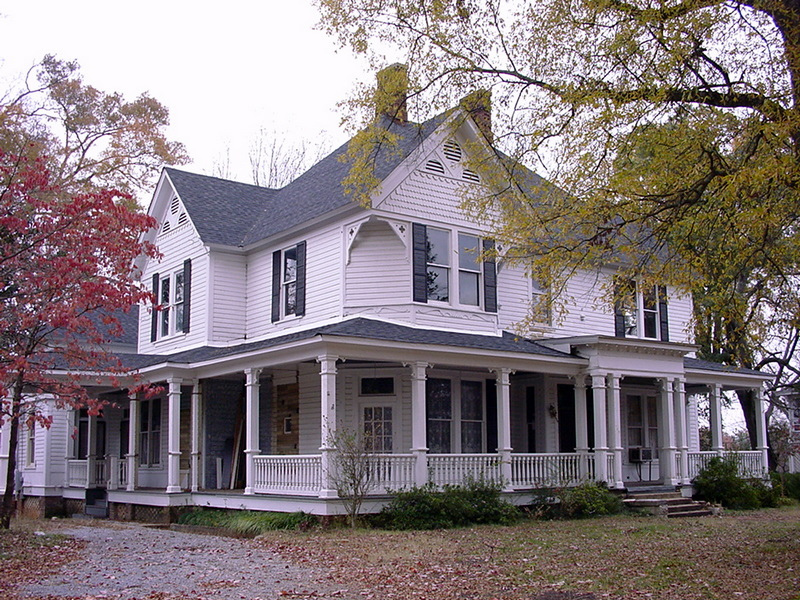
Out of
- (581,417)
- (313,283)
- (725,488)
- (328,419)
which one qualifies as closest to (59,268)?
(328,419)

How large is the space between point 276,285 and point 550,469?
822 centimetres

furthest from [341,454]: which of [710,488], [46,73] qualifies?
[46,73]

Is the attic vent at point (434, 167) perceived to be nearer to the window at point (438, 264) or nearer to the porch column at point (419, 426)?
the window at point (438, 264)

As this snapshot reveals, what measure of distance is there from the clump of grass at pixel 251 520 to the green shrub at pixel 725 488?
35.6 ft

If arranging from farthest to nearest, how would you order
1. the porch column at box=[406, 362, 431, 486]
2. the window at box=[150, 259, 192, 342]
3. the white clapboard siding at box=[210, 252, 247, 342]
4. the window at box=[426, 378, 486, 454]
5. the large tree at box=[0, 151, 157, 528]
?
the window at box=[150, 259, 192, 342] → the white clapboard siding at box=[210, 252, 247, 342] → the window at box=[426, 378, 486, 454] → the porch column at box=[406, 362, 431, 486] → the large tree at box=[0, 151, 157, 528]

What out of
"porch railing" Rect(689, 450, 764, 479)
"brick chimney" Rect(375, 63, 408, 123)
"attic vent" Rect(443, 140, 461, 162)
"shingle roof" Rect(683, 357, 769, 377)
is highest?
"attic vent" Rect(443, 140, 461, 162)

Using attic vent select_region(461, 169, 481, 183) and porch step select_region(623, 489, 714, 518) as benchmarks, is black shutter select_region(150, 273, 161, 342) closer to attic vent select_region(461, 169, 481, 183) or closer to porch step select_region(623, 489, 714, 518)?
attic vent select_region(461, 169, 481, 183)

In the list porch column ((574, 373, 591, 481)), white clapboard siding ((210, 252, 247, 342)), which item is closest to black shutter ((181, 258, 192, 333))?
white clapboard siding ((210, 252, 247, 342))

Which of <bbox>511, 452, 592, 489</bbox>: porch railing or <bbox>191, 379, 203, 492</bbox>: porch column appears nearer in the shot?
<bbox>511, 452, 592, 489</bbox>: porch railing

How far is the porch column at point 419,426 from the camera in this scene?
60.6 feet

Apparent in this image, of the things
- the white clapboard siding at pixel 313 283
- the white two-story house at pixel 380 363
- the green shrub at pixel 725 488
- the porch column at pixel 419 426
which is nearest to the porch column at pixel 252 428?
the white two-story house at pixel 380 363

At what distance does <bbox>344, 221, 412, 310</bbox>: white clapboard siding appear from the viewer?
20.8m

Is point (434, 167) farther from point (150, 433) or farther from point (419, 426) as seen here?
point (150, 433)

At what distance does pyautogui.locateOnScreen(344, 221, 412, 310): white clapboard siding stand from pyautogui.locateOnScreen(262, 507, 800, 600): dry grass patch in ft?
19.1
